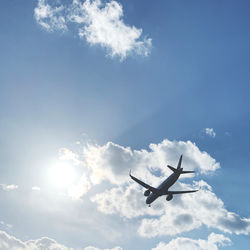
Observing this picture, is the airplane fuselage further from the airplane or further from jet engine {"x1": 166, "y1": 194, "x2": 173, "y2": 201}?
jet engine {"x1": 166, "y1": 194, "x2": 173, "y2": 201}

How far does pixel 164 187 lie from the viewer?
6556 cm

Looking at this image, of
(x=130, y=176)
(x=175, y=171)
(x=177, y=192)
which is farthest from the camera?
(x=177, y=192)

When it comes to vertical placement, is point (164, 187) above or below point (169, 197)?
below

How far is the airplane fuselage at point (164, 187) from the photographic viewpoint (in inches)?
2422

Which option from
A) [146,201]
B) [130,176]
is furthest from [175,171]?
[146,201]

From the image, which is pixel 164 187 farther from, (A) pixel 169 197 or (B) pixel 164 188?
(A) pixel 169 197

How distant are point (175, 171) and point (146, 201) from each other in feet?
51.1

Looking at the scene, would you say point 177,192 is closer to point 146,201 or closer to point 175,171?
point 146,201

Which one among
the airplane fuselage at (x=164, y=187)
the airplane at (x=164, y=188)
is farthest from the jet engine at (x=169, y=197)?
the airplane fuselage at (x=164, y=187)

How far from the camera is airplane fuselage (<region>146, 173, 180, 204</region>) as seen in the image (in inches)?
2422

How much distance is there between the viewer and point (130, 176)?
6519cm

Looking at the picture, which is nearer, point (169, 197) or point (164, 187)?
point (164, 187)

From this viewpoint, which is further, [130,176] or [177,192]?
[177,192]

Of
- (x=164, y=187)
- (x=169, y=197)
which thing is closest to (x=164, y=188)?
(x=164, y=187)
